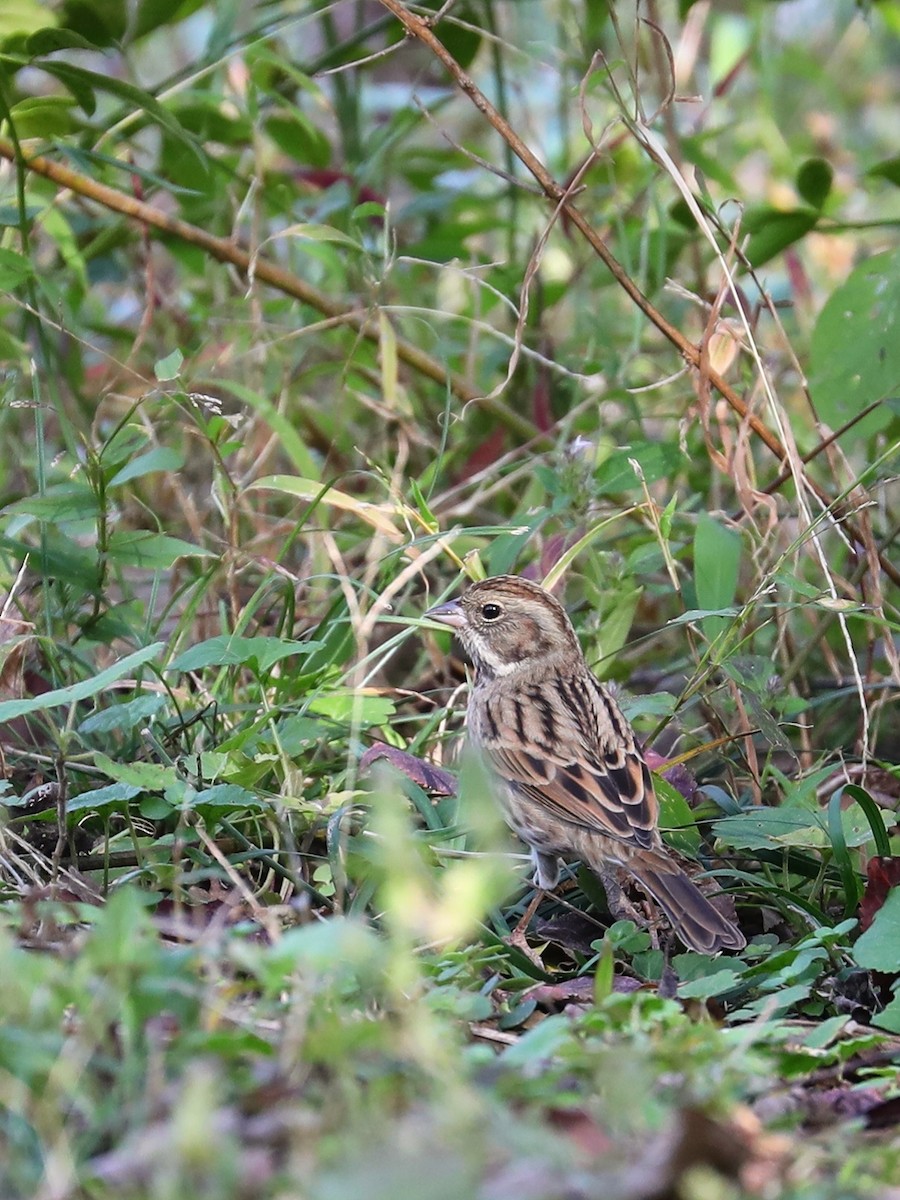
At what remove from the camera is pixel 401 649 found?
4602 millimetres

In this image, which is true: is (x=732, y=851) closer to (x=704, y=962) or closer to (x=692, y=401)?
(x=704, y=962)

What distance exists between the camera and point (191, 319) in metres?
5.06

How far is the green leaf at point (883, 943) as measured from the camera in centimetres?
282

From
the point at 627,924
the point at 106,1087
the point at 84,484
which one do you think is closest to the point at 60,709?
the point at 84,484

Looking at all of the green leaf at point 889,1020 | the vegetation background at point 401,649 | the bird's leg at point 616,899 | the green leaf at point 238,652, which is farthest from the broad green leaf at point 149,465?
the green leaf at point 889,1020

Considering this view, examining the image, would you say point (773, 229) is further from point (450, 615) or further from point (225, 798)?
point (225, 798)

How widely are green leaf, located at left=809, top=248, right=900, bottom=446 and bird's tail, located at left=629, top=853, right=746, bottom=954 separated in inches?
55.4

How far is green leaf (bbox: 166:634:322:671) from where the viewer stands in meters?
3.30

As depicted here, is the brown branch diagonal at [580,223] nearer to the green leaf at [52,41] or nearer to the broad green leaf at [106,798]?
the green leaf at [52,41]

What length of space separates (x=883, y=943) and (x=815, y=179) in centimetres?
257

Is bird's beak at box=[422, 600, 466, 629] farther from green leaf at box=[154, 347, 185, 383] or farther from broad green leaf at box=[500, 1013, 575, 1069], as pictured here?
broad green leaf at box=[500, 1013, 575, 1069]

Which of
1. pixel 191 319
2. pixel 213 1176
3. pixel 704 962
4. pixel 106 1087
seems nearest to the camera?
pixel 213 1176

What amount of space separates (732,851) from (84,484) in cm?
176

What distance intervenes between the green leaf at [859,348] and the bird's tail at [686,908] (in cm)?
141
